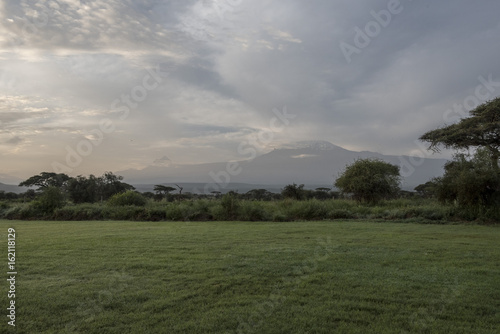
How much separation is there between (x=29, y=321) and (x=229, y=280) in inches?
101

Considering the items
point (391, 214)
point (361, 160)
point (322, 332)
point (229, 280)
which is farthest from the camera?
point (361, 160)

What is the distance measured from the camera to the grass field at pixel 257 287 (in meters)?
3.78

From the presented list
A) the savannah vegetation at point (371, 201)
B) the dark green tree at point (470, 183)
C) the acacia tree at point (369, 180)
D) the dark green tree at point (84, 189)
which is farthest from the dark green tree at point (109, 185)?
the dark green tree at point (470, 183)

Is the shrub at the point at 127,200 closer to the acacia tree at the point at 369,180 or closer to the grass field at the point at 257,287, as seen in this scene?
the grass field at the point at 257,287

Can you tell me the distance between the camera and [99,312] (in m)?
4.03

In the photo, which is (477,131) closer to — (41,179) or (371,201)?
(371,201)

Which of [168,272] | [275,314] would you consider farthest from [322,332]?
[168,272]

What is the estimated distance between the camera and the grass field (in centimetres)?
378

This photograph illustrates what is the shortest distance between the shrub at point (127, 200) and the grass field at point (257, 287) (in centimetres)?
1148

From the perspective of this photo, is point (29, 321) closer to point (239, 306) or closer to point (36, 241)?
point (239, 306)

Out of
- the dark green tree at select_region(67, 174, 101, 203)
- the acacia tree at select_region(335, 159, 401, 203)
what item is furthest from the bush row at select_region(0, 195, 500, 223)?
the dark green tree at select_region(67, 174, 101, 203)

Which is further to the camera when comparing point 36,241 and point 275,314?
point 36,241

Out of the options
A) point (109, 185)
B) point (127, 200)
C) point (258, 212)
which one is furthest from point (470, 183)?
→ point (109, 185)

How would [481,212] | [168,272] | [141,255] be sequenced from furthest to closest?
[481,212]
[141,255]
[168,272]
